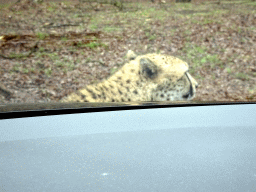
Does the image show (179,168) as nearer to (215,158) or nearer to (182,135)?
(215,158)

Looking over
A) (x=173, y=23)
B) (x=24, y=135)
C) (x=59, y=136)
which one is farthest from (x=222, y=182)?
(x=173, y=23)

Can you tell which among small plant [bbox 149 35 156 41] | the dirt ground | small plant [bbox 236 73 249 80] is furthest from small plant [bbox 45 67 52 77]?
small plant [bbox 236 73 249 80]

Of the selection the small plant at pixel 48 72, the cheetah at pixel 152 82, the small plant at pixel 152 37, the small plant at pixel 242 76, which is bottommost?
the small plant at pixel 242 76

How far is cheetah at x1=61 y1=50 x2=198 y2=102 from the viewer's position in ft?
13.4

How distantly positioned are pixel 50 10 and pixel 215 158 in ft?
31.1

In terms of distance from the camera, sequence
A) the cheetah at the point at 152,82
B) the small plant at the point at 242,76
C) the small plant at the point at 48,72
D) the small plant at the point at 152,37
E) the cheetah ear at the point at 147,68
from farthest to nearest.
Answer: the small plant at the point at 152,37 < the small plant at the point at 48,72 < the small plant at the point at 242,76 < the cheetah ear at the point at 147,68 < the cheetah at the point at 152,82

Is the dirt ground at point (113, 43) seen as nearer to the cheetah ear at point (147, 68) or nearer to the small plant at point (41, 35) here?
the small plant at point (41, 35)

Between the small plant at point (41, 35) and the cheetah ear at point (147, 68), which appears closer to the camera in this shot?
the cheetah ear at point (147, 68)

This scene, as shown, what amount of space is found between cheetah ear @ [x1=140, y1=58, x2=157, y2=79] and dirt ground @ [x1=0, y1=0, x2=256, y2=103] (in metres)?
2.20

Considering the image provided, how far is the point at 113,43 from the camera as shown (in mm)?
8695

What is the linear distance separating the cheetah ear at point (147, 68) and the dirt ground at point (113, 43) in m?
2.20

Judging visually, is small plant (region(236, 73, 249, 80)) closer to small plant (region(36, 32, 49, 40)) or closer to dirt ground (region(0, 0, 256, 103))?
dirt ground (region(0, 0, 256, 103))

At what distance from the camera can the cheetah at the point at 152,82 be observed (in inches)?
160

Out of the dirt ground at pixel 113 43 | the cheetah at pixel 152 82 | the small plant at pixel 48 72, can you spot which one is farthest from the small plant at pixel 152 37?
the cheetah at pixel 152 82
